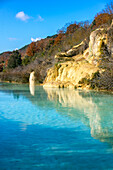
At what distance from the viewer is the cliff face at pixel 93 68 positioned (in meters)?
16.9

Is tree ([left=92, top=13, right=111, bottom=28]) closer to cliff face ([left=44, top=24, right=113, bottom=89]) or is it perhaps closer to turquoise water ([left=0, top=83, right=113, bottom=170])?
cliff face ([left=44, top=24, right=113, bottom=89])

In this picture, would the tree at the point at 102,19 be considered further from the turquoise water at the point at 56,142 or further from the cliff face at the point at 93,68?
the turquoise water at the point at 56,142

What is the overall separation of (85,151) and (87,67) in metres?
20.1


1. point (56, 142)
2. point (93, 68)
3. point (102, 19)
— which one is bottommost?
point (56, 142)

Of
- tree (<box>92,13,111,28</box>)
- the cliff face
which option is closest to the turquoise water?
the cliff face

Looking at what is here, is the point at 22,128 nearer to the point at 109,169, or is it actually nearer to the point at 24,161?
the point at 24,161

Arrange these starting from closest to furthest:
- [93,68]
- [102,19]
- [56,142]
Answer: [56,142] → [93,68] → [102,19]

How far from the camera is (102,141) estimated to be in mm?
5008

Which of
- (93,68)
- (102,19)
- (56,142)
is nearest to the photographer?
(56,142)

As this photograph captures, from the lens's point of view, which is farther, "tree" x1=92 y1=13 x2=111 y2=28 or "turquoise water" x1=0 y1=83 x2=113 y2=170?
"tree" x1=92 y1=13 x2=111 y2=28

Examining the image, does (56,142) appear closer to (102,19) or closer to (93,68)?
(93,68)

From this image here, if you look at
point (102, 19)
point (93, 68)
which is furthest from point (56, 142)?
point (102, 19)

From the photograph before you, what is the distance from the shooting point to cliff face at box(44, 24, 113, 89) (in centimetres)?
1686

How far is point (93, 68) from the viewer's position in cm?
2250
